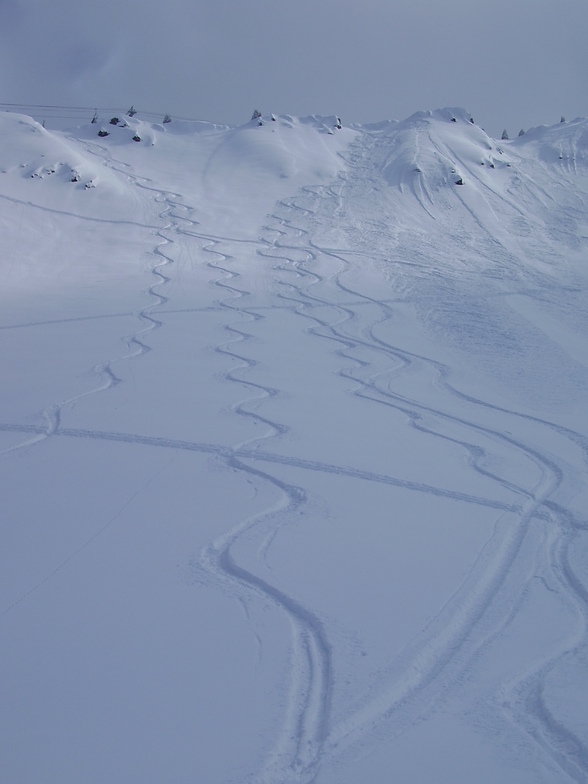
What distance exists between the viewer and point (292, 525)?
3.71 m

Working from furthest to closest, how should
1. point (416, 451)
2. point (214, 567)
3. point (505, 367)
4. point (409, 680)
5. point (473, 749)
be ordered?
1. point (505, 367)
2. point (416, 451)
3. point (214, 567)
4. point (409, 680)
5. point (473, 749)

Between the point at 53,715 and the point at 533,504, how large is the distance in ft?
9.41

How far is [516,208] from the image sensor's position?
1598cm

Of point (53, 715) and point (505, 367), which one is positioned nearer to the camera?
point (53, 715)

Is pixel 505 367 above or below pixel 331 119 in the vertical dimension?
below

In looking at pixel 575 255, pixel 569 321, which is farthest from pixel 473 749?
pixel 575 255

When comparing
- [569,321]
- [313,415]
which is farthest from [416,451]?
[569,321]

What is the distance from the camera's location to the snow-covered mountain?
2277mm

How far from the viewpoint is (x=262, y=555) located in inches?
133

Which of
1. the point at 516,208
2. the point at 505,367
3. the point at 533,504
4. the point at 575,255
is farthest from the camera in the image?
the point at 516,208

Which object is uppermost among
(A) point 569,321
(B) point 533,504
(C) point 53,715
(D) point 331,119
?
(D) point 331,119

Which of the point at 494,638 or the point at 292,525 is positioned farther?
the point at 292,525

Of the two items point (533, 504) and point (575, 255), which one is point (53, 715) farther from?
point (575, 255)

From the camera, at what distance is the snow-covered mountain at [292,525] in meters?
2.28
